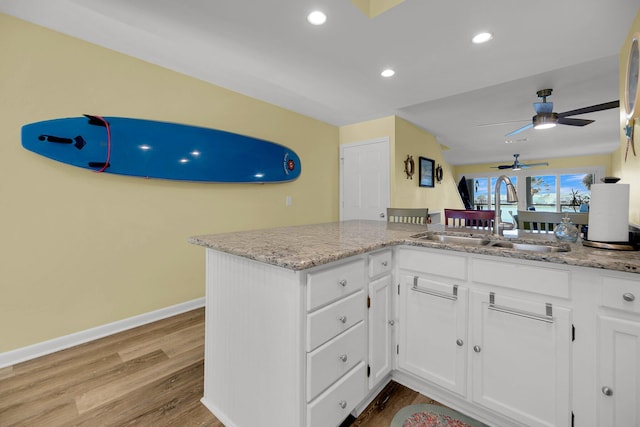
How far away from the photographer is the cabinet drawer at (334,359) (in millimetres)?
1078

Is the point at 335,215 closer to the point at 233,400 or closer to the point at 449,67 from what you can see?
the point at 449,67

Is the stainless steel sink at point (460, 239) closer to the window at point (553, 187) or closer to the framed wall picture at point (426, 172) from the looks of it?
the framed wall picture at point (426, 172)

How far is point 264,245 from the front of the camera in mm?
1299

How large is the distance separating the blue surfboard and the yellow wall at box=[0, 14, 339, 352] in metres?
0.10

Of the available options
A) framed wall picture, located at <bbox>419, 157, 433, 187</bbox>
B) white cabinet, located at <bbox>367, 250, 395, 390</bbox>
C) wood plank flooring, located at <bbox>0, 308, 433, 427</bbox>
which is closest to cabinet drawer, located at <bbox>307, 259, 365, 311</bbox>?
white cabinet, located at <bbox>367, 250, 395, 390</bbox>

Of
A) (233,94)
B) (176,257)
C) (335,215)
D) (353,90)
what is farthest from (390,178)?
(176,257)

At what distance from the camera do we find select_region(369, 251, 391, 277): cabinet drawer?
1.43 metres

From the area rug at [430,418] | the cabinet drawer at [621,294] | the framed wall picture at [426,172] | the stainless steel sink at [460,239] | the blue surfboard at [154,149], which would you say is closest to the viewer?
the cabinet drawer at [621,294]

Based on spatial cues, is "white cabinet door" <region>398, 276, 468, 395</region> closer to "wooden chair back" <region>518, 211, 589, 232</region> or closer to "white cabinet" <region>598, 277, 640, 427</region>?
"white cabinet" <region>598, 277, 640, 427</region>

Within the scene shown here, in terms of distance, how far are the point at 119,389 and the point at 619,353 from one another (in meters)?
2.47

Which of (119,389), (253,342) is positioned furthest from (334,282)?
(119,389)

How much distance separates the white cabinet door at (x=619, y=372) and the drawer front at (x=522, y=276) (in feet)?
0.57

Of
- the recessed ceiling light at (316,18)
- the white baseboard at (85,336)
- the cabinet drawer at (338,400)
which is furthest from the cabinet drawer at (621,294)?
the white baseboard at (85,336)

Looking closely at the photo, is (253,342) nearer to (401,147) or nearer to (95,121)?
(95,121)
